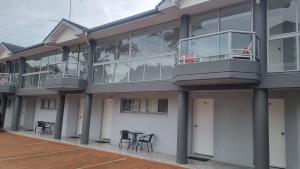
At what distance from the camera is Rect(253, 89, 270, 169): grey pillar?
292 inches

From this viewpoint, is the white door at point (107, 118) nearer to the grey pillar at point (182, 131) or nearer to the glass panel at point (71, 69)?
the glass panel at point (71, 69)

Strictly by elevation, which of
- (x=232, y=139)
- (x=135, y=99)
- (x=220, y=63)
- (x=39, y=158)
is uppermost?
(x=220, y=63)

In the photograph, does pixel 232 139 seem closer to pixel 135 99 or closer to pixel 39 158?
pixel 135 99

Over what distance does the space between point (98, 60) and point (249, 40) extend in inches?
326

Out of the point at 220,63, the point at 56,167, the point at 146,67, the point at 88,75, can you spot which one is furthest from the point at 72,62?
the point at 220,63

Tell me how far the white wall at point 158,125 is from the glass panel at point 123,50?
6.69ft

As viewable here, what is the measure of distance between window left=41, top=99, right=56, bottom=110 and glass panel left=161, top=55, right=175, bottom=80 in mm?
11066

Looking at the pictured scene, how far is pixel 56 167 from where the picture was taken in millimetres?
8172

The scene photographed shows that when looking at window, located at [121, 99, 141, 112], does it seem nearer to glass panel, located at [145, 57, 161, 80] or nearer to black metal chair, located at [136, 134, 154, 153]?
black metal chair, located at [136, 134, 154, 153]

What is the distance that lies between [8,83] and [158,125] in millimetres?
13861

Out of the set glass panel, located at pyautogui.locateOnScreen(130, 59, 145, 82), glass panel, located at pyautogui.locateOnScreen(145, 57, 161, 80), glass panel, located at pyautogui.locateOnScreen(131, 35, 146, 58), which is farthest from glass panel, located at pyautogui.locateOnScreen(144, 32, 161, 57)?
glass panel, located at pyautogui.locateOnScreen(130, 59, 145, 82)

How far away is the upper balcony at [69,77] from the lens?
43.3 ft

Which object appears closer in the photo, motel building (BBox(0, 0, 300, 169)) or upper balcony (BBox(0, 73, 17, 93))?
motel building (BBox(0, 0, 300, 169))

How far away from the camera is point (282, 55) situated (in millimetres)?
7727
